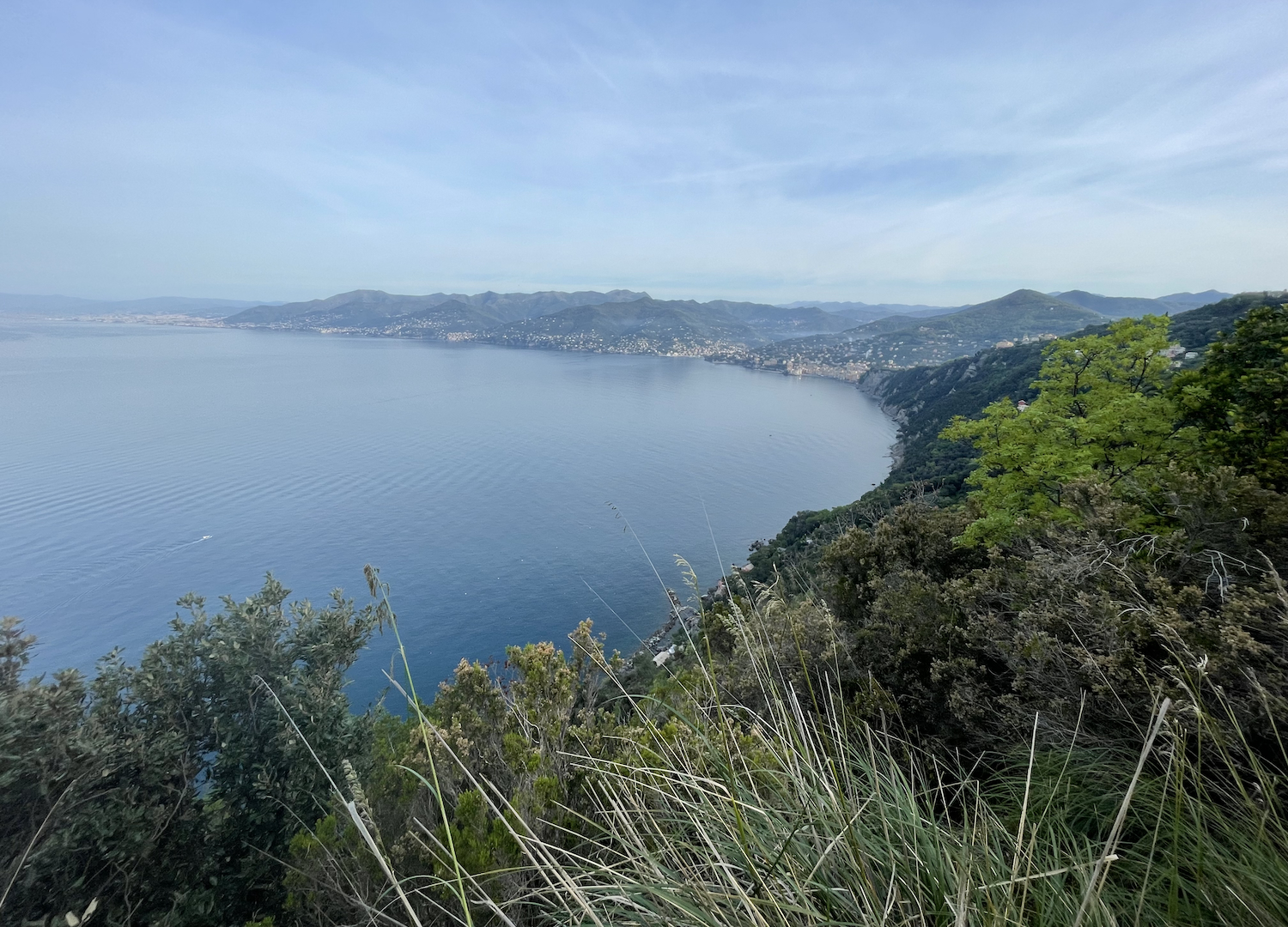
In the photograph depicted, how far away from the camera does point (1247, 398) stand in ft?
22.4

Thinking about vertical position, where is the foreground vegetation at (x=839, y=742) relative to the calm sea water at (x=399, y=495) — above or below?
above

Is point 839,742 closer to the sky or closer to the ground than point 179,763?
closer to the sky

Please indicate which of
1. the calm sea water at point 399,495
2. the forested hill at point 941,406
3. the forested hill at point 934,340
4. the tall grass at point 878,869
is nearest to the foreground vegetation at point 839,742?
the tall grass at point 878,869

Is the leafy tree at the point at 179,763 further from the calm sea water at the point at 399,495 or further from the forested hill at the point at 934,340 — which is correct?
the forested hill at the point at 934,340

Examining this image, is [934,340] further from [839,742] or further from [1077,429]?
[839,742]

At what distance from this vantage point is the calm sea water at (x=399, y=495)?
30172 mm

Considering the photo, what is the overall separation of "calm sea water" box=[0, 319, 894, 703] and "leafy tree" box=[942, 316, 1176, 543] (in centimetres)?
470

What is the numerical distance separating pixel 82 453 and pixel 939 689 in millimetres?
68049

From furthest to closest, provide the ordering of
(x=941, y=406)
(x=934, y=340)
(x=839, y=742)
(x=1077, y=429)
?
(x=934, y=340), (x=941, y=406), (x=1077, y=429), (x=839, y=742)

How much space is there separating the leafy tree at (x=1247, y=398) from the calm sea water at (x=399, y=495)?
6.68 meters

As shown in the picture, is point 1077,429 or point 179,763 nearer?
point 179,763

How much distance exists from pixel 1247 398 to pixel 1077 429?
183cm

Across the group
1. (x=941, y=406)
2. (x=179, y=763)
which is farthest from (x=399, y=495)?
(x=941, y=406)

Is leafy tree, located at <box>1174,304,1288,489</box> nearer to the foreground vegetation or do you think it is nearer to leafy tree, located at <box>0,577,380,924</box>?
the foreground vegetation
